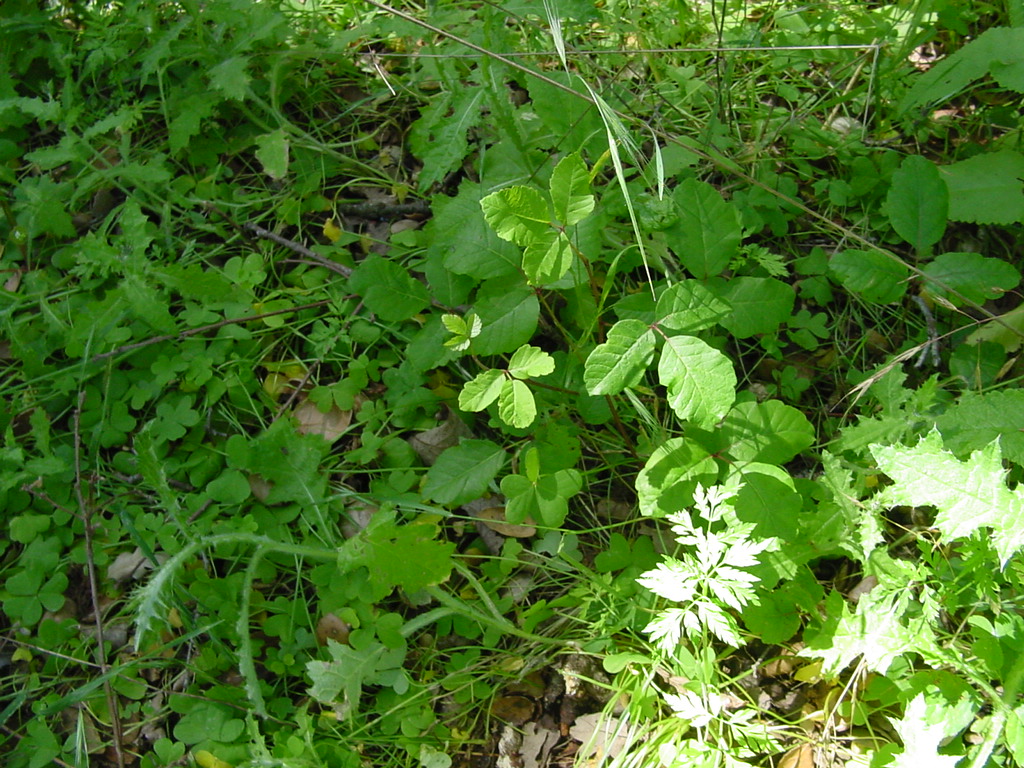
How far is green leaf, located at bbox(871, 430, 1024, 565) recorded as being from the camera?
1.47 m

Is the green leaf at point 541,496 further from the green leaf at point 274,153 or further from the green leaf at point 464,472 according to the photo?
the green leaf at point 274,153

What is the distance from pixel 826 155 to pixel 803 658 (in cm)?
154

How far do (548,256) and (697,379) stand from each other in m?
0.42

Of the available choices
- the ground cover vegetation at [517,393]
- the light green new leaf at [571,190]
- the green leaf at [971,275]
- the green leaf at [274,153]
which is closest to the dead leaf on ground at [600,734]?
the ground cover vegetation at [517,393]

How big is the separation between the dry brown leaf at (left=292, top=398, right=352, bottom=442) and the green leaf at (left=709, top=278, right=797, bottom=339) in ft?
3.75

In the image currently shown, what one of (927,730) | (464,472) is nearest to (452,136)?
(464,472)

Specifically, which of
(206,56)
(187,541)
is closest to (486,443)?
(187,541)

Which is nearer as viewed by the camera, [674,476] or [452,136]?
[674,476]

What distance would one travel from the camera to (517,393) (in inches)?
68.4

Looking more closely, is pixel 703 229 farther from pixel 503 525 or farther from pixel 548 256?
pixel 503 525

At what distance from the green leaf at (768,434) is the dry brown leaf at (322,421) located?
3.67ft

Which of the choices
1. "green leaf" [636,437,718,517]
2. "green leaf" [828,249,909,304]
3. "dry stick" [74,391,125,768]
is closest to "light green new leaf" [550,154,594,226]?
"green leaf" [636,437,718,517]

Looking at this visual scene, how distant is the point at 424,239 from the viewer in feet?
8.04

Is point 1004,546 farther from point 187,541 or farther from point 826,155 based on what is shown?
point 187,541
